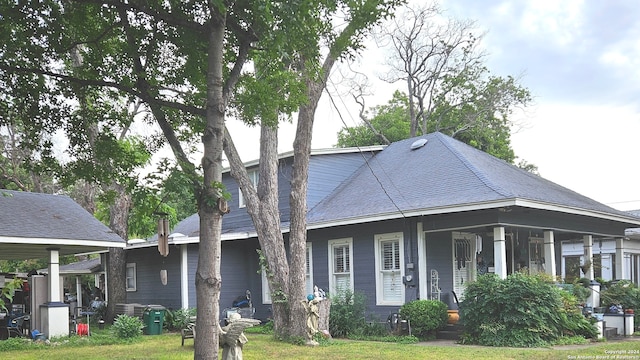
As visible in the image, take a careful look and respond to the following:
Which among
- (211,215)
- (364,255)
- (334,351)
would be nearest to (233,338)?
(211,215)

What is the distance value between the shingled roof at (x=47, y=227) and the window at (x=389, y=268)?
6750 millimetres

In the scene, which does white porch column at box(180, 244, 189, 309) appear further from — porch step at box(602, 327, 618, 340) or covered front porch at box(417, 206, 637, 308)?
porch step at box(602, 327, 618, 340)

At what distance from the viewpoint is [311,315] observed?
14.2 meters

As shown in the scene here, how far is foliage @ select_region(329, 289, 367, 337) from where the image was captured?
16.6 meters

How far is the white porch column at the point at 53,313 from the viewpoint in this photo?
16.0 meters

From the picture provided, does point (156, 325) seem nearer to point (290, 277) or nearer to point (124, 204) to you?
point (290, 277)

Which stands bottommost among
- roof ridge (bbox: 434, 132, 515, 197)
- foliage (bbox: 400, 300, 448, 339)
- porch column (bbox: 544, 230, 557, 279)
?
foliage (bbox: 400, 300, 448, 339)

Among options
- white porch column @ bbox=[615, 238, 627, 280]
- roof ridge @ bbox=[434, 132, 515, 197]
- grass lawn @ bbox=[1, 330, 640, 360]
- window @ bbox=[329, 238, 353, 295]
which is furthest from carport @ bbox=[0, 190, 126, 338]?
white porch column @ bbox=[615, 238, 627, 280]

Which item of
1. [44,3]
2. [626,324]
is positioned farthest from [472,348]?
[44,3]

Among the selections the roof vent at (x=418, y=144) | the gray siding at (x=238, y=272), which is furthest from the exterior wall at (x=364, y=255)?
the roof vent at (x=418, y=144)

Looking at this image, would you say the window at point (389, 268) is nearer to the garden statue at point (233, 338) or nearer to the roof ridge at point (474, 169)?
the roof ridge at point (474, 169)

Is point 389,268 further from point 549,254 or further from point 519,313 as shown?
point 519,313

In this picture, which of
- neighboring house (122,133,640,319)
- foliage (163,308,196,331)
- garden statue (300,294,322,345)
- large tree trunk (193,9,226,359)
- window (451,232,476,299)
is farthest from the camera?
foliage (163,308,196,331)

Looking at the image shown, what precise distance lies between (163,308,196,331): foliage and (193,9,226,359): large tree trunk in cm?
1131
